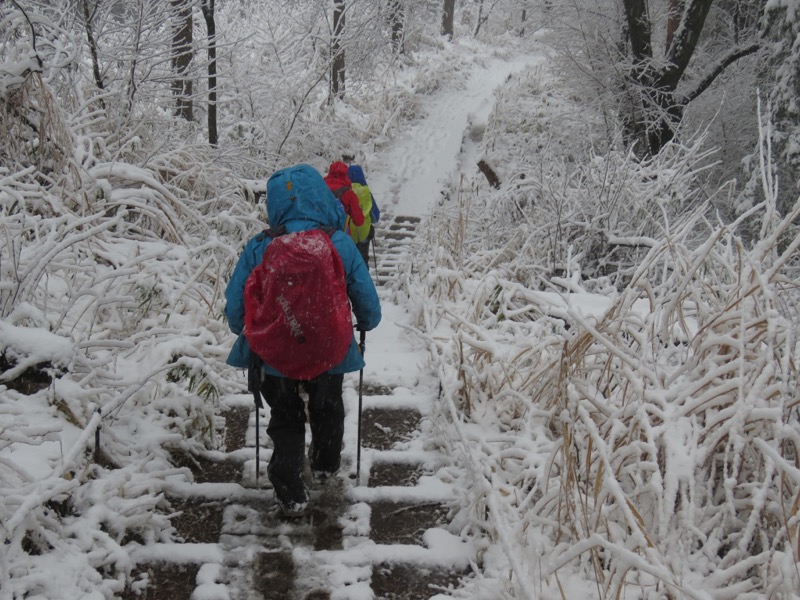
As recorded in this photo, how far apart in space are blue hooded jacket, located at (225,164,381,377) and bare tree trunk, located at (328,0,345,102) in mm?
8947

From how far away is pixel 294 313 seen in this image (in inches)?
105

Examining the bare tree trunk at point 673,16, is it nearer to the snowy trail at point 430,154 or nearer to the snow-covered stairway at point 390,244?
the snowy trail at point 430,154

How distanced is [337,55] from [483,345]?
940cm

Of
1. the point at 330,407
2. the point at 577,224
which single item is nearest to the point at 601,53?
the point at 577,224

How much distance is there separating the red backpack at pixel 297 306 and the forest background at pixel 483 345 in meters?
0.68

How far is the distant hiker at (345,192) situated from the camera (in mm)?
5863

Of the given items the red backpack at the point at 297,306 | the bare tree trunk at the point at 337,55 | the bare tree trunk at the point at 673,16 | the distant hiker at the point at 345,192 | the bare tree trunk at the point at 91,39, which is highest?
the bare tree trunk at the point at 673,16

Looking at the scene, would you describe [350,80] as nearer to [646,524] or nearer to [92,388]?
[92,388]

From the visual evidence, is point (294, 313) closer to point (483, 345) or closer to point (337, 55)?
point (483, 345)

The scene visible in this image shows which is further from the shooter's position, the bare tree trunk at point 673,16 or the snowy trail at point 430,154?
the bare tree trunk at point 673,16

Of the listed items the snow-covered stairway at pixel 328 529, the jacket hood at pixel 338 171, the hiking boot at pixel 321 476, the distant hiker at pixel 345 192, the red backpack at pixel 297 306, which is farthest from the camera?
the jacket hood at pixel 338 171

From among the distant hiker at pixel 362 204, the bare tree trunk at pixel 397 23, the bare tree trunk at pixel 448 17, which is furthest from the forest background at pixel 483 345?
the bare tree trunk at pixel 448 17

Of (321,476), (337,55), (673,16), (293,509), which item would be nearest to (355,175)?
(321,476)

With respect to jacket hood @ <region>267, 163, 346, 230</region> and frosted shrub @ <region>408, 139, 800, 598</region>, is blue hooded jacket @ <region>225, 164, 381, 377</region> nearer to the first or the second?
jacket hood @ <region>267, 163, 346, 230</region>
